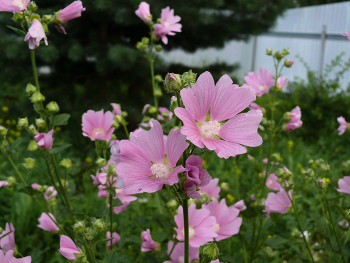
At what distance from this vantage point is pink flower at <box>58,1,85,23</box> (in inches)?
30.0

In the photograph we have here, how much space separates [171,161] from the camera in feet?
1.61

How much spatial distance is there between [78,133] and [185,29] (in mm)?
1235

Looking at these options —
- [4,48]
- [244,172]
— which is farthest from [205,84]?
[4,48]

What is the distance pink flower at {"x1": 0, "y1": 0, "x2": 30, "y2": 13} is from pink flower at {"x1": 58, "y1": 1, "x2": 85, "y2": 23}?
8cm

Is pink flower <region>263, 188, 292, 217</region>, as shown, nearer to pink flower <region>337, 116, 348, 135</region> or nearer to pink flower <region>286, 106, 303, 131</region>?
pink flower <region>286, 106, 303, 131</region>

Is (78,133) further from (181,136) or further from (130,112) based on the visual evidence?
(181,136)

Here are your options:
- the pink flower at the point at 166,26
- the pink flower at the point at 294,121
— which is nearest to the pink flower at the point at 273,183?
the pink flower at the point at 294,121

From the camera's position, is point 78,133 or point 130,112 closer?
point 130,112

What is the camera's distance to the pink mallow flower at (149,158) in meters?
0.46

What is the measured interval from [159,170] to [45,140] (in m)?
0.35

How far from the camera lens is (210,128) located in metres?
0.50

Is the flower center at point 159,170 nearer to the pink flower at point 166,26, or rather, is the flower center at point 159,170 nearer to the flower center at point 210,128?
the flower center at point 210,128

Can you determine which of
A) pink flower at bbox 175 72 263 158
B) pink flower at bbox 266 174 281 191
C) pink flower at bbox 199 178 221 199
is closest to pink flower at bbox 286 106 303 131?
pink flower at bbox 266 174 281 191

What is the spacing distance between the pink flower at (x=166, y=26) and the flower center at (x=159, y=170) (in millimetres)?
682
